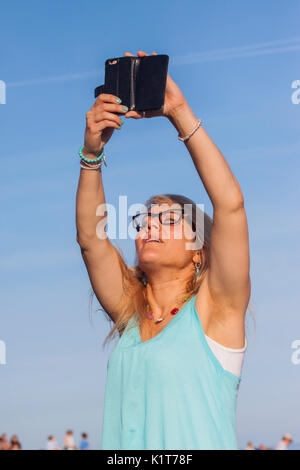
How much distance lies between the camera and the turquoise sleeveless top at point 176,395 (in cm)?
373

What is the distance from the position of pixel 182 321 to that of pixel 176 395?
422 mm

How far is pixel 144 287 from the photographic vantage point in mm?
4660

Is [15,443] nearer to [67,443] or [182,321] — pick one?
[67,443]

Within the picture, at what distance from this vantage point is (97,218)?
4559 millimetres

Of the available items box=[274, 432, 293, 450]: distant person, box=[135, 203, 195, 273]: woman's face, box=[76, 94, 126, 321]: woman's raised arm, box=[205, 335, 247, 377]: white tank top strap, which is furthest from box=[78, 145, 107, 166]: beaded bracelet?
box=[274, 432, 293, 450]: distant person

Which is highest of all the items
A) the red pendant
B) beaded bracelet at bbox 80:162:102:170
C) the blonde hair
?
beaded bracelet at bbox 80:162:102:170

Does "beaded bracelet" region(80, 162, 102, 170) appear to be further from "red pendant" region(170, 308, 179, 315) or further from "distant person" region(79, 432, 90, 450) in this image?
"distant person" region(79, 432, 90, 450)

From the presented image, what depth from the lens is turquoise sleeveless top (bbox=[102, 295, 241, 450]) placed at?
12.2ft

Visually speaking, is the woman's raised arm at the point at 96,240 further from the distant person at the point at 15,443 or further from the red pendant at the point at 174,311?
the distant person at the point at 15,443

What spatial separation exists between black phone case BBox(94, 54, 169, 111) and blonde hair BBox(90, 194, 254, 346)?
2.76 feet

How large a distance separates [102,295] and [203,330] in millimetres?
883

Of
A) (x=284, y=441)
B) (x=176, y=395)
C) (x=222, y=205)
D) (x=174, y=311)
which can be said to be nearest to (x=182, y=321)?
(x=174, y=311)
